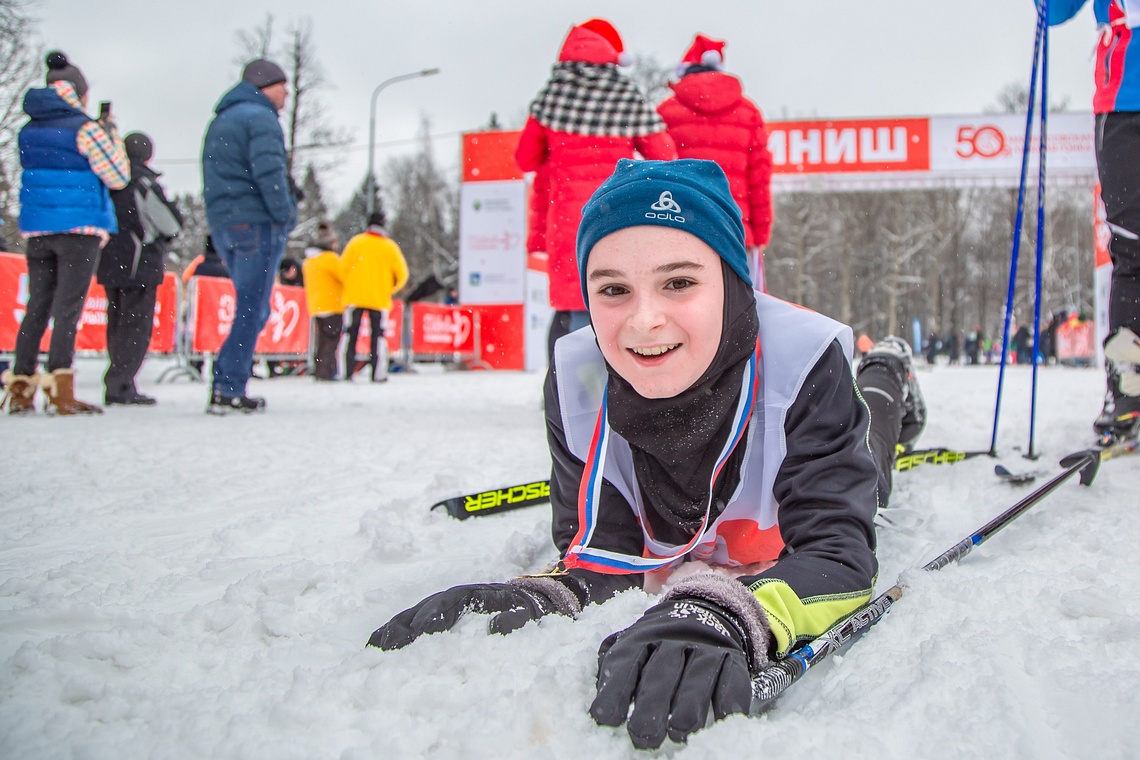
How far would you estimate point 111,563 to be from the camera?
1.65 meters

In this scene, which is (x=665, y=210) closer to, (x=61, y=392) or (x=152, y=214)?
(x=61, y=392)

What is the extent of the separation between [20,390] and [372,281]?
468 centimetres

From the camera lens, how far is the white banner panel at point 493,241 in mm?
13211

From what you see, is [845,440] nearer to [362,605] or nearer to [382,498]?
[362,605]

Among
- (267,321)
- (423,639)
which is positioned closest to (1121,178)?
(423,639)

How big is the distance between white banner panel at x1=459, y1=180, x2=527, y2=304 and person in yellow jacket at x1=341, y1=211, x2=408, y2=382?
156 inches

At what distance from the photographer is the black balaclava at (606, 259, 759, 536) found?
133 centimetres

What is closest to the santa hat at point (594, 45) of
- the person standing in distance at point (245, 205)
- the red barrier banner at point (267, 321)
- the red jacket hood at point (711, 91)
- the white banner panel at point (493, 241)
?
the red jacket hood at point (711, 91)

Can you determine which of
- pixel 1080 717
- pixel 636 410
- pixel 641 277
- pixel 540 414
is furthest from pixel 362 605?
pixel 540 414

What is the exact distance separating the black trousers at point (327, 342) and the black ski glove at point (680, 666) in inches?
354

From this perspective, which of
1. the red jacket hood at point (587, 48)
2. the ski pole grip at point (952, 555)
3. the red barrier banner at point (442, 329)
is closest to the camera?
the ski pole grip at point (952, 555)

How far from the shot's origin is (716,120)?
3938 mm

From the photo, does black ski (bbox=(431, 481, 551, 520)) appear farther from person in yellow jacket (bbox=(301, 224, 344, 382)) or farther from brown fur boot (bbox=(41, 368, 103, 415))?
person in yellow jacket (bbox=(301, 224, 344, 382))

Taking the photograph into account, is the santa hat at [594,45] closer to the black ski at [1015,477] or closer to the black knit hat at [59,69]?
the black ski at [1015,477]
